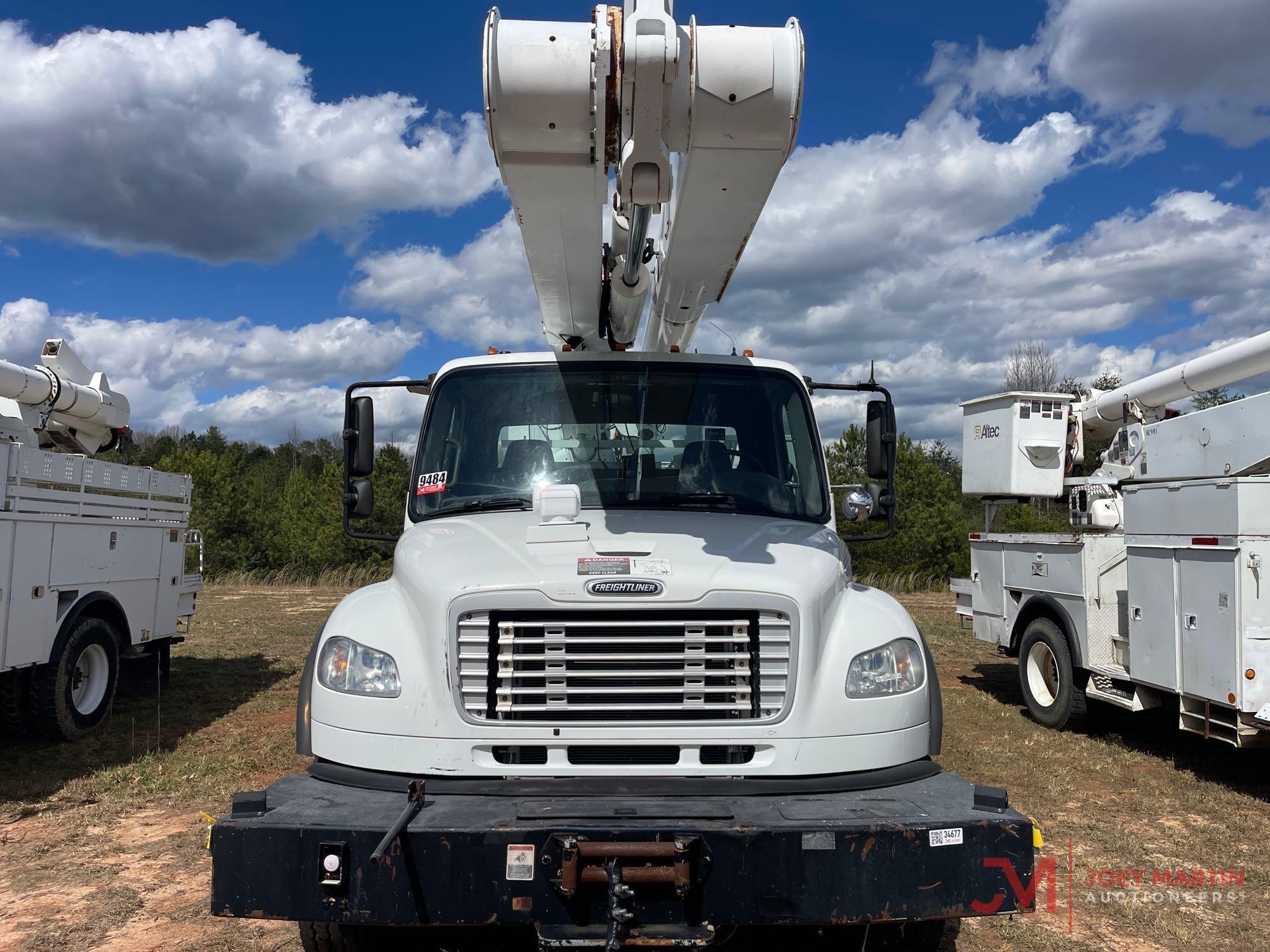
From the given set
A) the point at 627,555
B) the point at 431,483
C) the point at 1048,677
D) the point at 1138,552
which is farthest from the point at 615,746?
the point at 1048,677

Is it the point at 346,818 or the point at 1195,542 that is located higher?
the point at 1195,542

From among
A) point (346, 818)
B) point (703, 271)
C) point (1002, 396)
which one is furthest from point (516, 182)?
point (1002, 396)

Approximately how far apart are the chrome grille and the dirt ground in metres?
Answer: 1.75

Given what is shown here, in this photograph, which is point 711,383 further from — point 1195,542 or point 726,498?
point 1195,542

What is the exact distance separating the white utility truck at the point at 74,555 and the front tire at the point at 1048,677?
7682mm

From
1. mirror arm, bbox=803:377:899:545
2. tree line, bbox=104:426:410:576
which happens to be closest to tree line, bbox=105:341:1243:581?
tree line, bbox=104:426:410:576

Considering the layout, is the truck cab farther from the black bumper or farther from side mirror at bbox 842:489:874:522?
side mirror at bbox 842:489:874:522

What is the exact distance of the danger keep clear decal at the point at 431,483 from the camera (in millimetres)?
4551

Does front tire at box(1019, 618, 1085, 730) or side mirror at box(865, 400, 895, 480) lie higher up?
side mirror at box(865, 400, 895, 480)

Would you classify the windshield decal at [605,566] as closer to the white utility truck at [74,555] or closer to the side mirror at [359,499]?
the side mirror at [359,499]

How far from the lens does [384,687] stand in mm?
3367

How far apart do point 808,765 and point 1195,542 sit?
4.27 meters

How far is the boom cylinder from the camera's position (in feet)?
25.9

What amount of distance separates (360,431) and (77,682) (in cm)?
466
